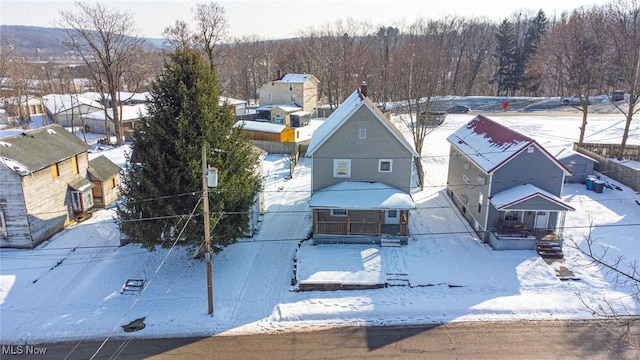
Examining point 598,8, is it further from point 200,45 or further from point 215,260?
point 215,260

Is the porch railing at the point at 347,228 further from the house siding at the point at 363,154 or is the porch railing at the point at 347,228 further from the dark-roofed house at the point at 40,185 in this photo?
the dark-roofed house at the point at 40,185

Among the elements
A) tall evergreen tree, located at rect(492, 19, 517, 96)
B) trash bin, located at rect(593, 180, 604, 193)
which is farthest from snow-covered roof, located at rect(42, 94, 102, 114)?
tall evergreen tree, located at rect(492, 19, 517, 96)

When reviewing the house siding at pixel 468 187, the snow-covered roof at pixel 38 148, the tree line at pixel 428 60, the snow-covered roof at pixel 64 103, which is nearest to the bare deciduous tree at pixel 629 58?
the tree line at pixel 428 60

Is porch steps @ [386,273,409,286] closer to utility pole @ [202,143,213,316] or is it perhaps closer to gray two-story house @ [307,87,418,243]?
gray two-story house @ [307,87,418,243]

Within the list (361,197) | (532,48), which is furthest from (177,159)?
(532,48)

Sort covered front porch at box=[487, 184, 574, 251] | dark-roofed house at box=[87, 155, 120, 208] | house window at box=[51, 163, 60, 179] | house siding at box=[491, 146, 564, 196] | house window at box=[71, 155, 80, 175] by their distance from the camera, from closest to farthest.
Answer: covered front porch at box=[487, 184, 574, 251], house siding at box=[491, 146, 564, 196], house window at box=[51, 163, 60, 179], house window at box=[71, 155, 80, 175], dark-roofed house at box=[87, 155, 120, 208]
